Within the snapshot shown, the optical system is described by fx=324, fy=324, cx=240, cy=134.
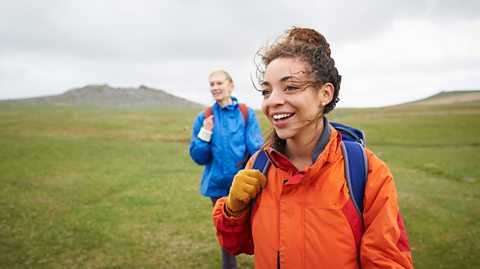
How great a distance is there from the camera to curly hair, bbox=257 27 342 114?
250 cm

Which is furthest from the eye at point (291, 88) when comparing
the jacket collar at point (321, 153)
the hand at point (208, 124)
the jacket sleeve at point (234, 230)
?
the hand at point (208, 124)

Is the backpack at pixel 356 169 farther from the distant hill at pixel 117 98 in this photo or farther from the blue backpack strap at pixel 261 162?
the distant hill at pixel 117 98

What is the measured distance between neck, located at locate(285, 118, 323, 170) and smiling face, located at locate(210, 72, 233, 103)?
3.09m

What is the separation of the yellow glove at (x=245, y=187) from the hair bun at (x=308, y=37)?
1133 mm

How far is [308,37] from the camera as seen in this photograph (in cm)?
262

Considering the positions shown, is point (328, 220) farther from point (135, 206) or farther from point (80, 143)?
point (80, 143)

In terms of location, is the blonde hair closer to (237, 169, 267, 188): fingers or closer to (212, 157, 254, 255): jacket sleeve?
(212, 157, 254, 255): jacket sleeve

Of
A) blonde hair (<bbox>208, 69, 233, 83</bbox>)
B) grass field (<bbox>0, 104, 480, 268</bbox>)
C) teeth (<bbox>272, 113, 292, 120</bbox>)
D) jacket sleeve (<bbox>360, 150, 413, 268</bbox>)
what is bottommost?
grass field (<bbox>0, 104, 480, 268</bbox>)

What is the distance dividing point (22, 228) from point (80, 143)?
18905mm

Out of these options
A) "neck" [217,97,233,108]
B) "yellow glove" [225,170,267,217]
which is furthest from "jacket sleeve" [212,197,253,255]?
"neck" [217,97,233,108]

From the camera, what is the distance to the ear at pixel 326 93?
2562 millimetres

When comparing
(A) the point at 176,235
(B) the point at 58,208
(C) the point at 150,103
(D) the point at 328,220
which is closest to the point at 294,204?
(D) the point at 328,220

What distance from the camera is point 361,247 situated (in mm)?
2254

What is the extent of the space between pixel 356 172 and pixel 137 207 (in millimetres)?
10603
